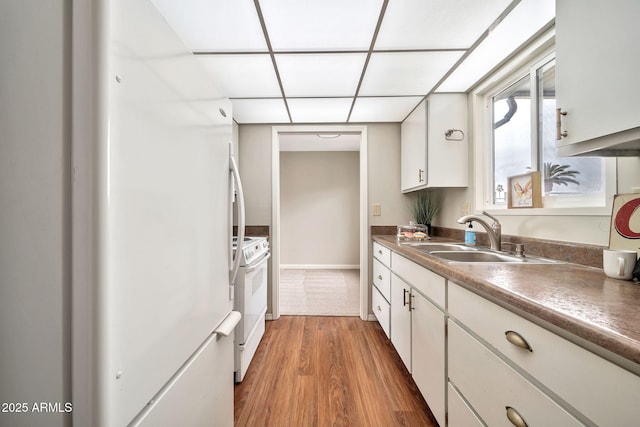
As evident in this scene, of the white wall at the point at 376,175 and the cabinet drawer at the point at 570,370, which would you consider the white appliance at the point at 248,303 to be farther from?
the cabinet drawer at the point at 570,370

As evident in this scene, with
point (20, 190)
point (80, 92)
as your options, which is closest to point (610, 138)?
point (80, 92)

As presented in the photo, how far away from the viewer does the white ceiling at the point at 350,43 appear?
1.19 meters

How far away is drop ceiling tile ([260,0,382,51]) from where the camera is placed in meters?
1.17

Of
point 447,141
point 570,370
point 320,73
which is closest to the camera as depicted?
point 570,370

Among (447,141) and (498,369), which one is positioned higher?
(447,141)

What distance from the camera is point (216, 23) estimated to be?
4.22 ft

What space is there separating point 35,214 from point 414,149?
2421 millimetres

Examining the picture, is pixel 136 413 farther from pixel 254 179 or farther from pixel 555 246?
pixel 254 179

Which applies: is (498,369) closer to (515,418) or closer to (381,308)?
(515,418)

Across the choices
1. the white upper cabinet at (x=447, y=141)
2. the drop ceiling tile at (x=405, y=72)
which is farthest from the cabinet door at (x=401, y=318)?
the drop ceiling tile at (x=405, y=72)

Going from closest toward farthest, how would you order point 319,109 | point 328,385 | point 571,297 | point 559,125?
point 571,297 → point 559,125 → point 328,385 → point 319,109

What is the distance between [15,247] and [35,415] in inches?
11.4

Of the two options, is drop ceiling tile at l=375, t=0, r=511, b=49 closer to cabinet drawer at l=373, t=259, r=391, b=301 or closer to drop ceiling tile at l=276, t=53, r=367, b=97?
drop ceiling tile at l=276, t=53, r=367, b=97

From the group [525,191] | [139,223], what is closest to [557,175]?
[525,191]
